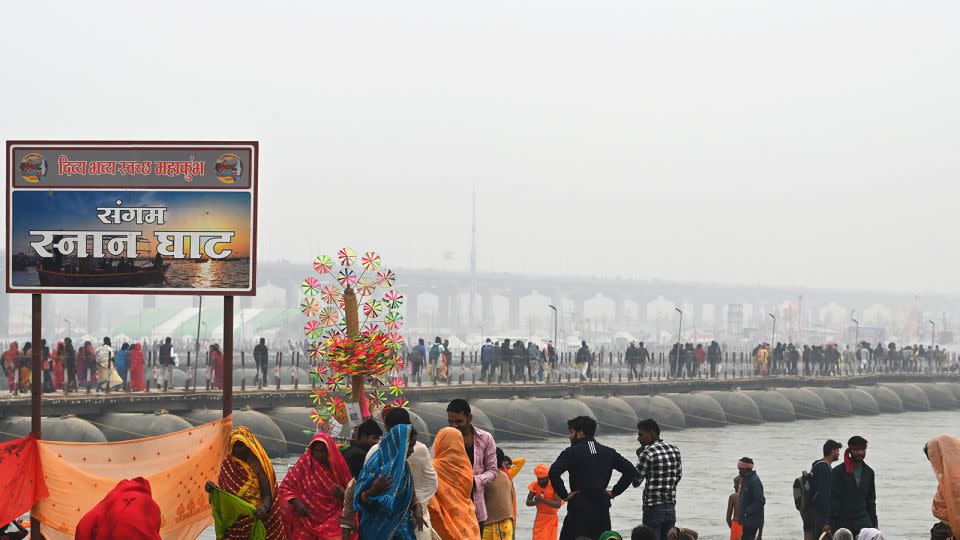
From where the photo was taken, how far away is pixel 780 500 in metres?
32.6

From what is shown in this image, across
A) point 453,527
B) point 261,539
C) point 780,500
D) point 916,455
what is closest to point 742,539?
point 453,527

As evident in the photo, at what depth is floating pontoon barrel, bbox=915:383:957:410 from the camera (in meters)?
72.8

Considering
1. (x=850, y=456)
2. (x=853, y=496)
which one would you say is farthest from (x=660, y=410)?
(x=850, y=456)

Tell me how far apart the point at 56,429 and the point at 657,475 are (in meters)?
22.9

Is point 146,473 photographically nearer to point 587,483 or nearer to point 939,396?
point 587,483

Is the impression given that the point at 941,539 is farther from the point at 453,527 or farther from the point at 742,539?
the point at 742,539

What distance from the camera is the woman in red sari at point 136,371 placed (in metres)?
37.8

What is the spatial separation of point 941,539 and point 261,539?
4.91m

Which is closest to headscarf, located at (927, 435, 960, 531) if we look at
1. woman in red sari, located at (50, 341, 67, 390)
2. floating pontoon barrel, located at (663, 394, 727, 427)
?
woman in red sari, located at (50, 341, 67, 390)

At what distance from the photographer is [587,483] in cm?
1125

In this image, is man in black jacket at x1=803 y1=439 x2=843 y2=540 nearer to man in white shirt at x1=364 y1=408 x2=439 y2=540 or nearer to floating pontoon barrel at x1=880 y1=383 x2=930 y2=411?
man in white shirt at x1=364 y1=408 x2=439 y2=540

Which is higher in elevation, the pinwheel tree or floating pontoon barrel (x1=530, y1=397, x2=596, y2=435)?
the pinwheel tree

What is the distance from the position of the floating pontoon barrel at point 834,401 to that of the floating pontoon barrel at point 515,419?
852 inches

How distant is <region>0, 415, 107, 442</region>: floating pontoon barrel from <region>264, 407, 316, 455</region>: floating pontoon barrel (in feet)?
20.1
